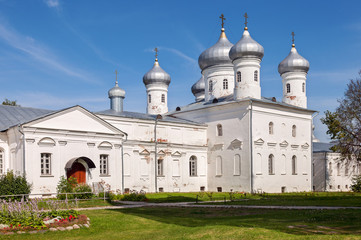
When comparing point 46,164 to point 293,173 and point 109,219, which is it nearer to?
point 109,219

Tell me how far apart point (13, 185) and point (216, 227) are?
46.6ft

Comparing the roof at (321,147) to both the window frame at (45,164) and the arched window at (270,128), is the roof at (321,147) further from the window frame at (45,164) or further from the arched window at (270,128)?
the window frame at (45,164)

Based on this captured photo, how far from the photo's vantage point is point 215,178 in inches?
1390

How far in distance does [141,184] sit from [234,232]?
21515mm

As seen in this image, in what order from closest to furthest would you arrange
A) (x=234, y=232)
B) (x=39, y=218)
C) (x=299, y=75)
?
(x=234, y=232), (x=39, y=218), (x=299, y=75)

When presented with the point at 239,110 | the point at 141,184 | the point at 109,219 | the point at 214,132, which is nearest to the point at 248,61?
the point at 239,110

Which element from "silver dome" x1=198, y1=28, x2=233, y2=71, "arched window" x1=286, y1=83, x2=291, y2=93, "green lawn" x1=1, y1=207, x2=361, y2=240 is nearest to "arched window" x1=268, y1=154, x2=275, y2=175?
"arched window" x1=286, y1=83, x2=291, y2=93

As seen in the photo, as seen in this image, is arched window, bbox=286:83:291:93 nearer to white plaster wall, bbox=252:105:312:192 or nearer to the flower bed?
white plaster wall, bbox=252:105:312:192

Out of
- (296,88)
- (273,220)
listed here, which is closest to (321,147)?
(296,88)

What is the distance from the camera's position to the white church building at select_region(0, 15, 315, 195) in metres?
26.7

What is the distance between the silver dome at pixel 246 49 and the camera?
113 feet

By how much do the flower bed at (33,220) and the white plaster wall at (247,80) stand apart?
2268cm

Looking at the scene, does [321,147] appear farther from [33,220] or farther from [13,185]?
[33,220]

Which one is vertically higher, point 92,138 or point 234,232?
point 92,138
